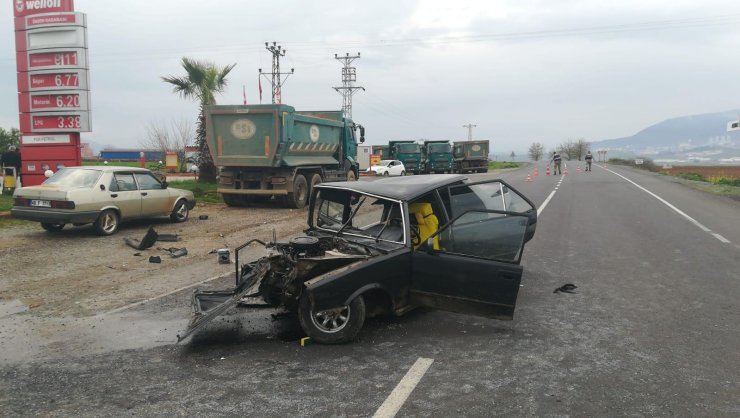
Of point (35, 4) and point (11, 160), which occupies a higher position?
point (35, 4)

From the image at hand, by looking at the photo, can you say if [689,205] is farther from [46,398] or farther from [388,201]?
[46,398]

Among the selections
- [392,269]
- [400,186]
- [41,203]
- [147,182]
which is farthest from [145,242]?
[392,269]

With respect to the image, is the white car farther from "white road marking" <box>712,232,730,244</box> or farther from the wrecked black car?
the wrecked black car

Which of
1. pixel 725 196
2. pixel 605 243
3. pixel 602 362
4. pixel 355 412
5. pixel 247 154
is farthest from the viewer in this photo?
pixel 725 196

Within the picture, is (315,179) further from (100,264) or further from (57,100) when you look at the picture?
(100,264)

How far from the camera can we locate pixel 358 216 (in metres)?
6.28

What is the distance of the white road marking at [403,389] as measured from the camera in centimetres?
363

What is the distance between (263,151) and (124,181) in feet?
15.4

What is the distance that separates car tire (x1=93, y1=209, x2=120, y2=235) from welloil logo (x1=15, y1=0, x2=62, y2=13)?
9142 mm

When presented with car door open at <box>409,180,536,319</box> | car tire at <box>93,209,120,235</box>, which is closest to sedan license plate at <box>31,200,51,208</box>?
car tire at <box>93,209,120,235</box>

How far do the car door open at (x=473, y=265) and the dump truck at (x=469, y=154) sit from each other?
139 feet

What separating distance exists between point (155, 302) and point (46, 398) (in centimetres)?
265

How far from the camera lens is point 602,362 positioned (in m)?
4.50

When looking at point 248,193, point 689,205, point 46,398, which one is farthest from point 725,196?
point 46,398
